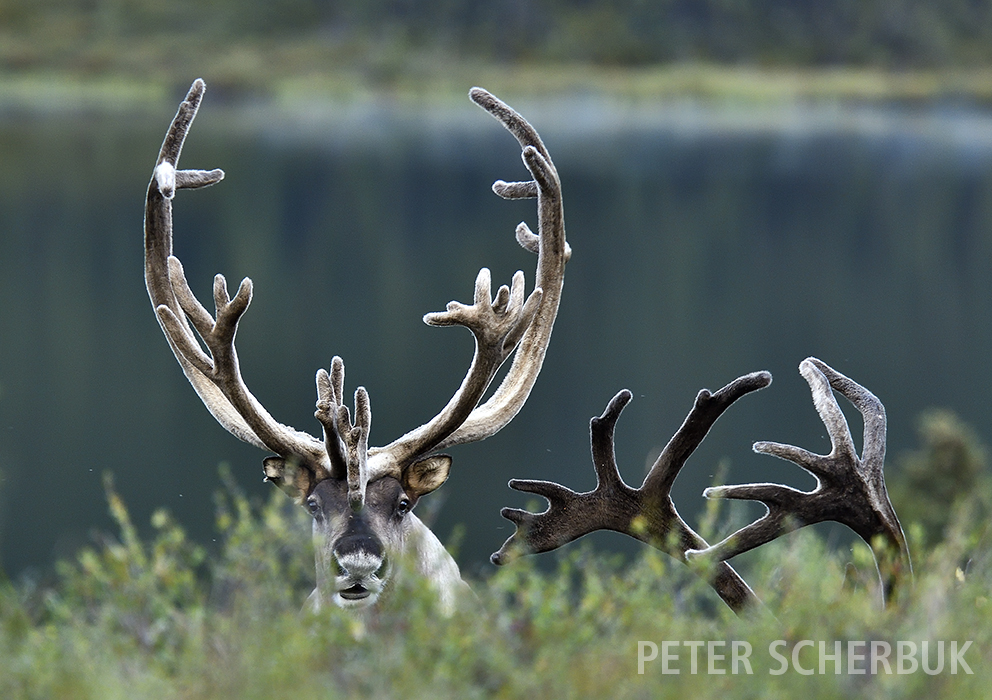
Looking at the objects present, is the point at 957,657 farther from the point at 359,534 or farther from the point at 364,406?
the point at 364,406

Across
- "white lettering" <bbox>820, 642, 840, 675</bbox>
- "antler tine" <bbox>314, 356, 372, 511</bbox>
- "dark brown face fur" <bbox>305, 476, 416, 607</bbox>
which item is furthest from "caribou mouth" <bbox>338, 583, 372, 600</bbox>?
"white lettering" <bbox>820, 642, 840, 675</bbox>

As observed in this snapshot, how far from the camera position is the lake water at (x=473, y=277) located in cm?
2952

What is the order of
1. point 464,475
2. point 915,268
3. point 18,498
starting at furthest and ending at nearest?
1. point 915,268
2. point 464,475
3. point 18,498

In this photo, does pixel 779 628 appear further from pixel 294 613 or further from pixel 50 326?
pixel 50 326

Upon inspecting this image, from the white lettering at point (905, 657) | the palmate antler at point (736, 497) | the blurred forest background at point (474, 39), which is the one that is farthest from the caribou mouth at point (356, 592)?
the blurred forest background at point (474, 39)

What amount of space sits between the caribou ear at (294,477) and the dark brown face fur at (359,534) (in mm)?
88

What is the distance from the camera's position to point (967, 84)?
143500mm

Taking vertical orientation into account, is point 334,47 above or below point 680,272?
above

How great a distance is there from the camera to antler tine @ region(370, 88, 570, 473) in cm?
598

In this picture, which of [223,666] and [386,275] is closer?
[223,666]

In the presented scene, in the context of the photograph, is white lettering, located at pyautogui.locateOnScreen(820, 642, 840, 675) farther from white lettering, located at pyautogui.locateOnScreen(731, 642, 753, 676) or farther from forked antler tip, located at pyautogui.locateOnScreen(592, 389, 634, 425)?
forked antler tip, located at pyautogui.locateOnScreen(592, 389, 634, 425)

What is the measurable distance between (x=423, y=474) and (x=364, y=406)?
551mm

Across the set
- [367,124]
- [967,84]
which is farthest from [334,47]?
[967,84]

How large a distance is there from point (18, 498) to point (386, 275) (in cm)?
3725
